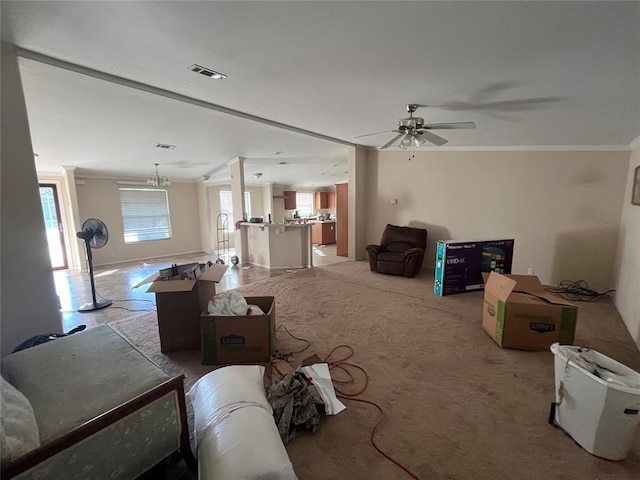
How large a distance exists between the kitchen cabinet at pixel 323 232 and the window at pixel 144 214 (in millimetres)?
4420

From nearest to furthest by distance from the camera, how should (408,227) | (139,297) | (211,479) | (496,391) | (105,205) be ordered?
(211,479), (496,391), (139,297), (408,227), (105,205)

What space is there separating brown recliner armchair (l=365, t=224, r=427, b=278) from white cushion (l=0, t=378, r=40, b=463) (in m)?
4.51

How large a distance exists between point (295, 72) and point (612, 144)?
14.8ft

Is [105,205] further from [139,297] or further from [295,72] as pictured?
[295,72]

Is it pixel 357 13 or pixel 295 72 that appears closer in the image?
pixel 357 13

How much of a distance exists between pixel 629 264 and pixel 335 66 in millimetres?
3931

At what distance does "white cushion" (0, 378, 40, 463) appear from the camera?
32.5 inches

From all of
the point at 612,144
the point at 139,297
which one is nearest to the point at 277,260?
the point at 139,297

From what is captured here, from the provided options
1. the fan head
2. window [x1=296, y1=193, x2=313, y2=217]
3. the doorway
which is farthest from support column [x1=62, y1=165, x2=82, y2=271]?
window [x1=296, y1=193, x2=313, y2=217]

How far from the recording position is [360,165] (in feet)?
19.0

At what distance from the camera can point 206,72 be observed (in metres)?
2.36

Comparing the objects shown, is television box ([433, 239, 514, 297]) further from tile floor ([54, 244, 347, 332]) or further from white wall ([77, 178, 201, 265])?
white wall ([77, 178, 201, 265])

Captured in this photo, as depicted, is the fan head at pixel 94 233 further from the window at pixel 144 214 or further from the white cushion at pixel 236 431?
the window at pixel 144 214

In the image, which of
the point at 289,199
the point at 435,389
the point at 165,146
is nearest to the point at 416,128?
the point at 435,389
